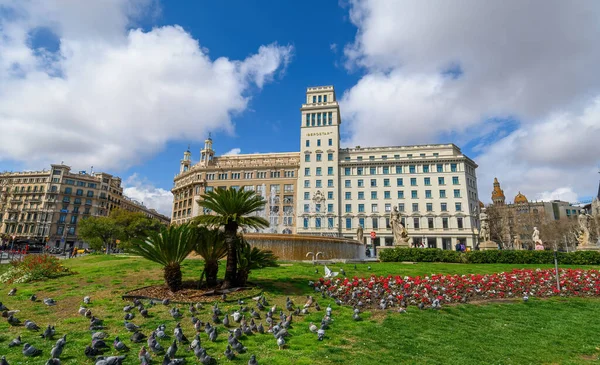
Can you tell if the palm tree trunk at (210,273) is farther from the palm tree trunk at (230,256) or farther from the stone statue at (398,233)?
the stone statue at (398,233)

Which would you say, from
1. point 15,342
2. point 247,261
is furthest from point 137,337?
point 247,261

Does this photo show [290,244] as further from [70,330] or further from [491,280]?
[70,330]

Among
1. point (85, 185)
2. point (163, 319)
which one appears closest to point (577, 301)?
point (163, 319)

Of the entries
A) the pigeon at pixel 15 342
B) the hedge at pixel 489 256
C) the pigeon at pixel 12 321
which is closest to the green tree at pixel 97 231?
the hedge at pixel 489 256

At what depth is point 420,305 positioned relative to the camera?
998cm

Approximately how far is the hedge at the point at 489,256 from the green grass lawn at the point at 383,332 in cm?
1397

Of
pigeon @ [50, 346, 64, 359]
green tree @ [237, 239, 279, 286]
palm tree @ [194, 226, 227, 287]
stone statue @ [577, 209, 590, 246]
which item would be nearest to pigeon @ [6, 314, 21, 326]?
pigeon @ [50, 346, 64, 359]

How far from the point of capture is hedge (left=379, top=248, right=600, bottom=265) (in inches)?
992

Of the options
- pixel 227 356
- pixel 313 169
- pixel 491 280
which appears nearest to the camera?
pixel 227 356

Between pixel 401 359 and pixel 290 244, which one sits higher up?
pixel 290 244

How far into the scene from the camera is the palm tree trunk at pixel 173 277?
10.4 meters

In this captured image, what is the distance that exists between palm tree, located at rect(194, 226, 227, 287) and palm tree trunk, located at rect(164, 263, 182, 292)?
83cm

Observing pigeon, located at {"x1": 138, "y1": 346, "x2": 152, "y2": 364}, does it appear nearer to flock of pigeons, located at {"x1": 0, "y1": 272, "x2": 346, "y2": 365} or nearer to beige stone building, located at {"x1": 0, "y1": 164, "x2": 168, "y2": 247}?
flock of pigeons, located at {"x1": 0, "y1": 272, "x2": 346, "y2": 365}

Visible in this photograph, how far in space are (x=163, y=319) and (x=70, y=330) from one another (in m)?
1.89
